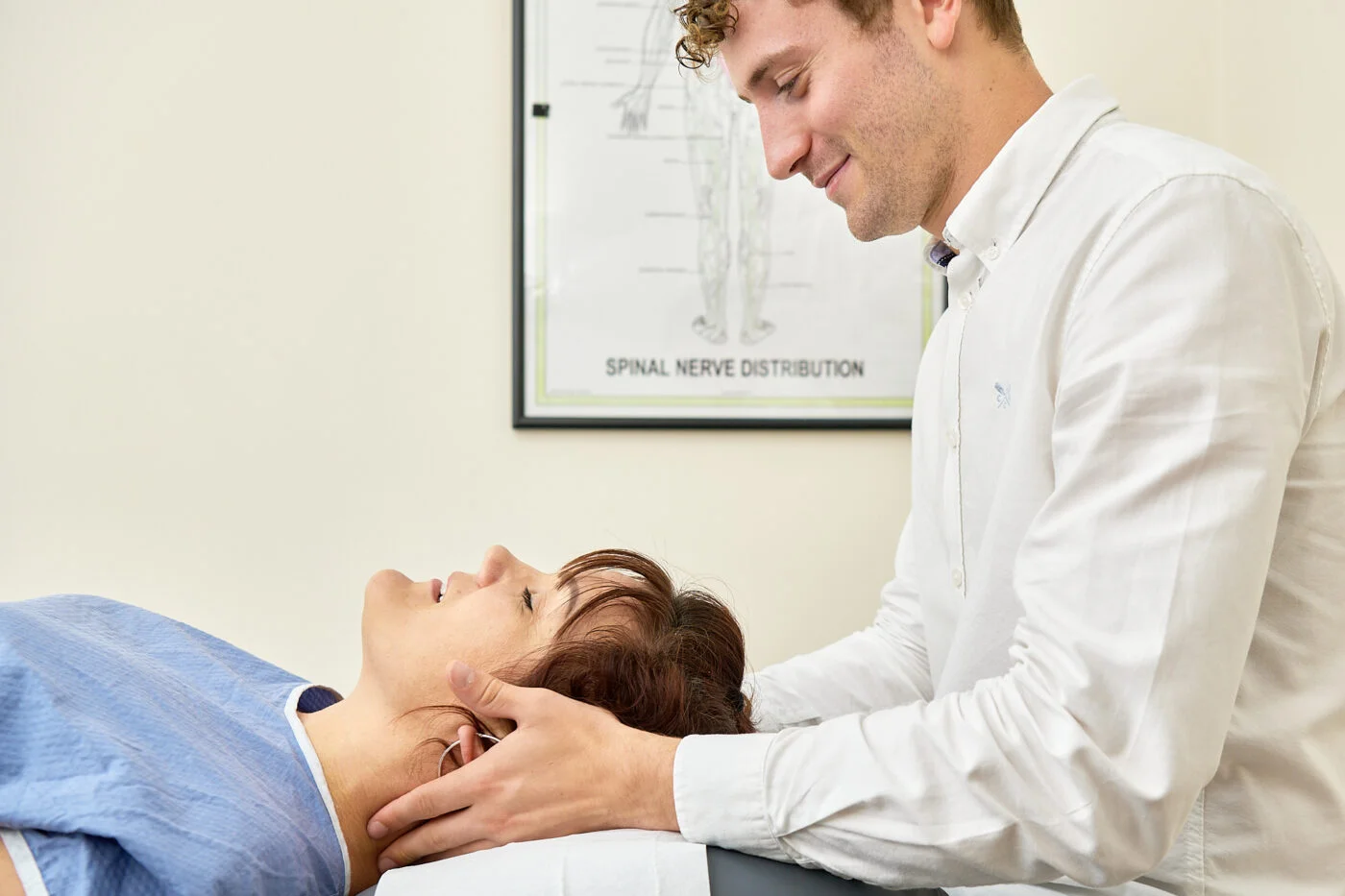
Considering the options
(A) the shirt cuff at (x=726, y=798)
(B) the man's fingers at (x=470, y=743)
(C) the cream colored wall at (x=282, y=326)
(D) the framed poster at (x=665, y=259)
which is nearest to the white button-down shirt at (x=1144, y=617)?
→ (A) the shirt cuff at (x=726, y=798)

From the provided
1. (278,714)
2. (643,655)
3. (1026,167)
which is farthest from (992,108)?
(278,714)

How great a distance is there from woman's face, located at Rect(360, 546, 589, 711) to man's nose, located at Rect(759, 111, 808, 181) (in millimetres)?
593

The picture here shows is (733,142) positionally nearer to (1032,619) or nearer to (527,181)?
(527,181)

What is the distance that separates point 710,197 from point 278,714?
4.08 feet

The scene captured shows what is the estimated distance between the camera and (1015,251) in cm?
125

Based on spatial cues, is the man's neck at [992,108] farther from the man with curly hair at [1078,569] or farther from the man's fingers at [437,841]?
the man's fingers at [437,841]

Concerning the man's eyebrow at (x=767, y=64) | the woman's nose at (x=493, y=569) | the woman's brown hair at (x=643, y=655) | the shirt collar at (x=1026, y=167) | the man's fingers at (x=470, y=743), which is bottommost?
the man's fingers at (x=470, y=743)

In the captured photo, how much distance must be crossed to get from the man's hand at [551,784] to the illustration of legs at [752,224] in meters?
1.15

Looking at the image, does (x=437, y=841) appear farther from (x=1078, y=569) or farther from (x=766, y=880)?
(x=1078, y=569)

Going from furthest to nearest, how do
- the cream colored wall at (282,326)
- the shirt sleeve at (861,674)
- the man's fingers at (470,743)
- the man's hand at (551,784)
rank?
1. the cream colored wall at (282,326)
2. the shirt sleeve at (861,674)
3. the man's fingers at (470,743)
4. the man's hand at (551,784)

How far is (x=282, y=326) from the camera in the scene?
6.55 feet

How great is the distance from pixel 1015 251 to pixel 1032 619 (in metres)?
0.47

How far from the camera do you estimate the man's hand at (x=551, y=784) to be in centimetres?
102

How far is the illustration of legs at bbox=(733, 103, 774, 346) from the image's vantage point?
6.74ft
